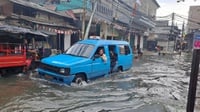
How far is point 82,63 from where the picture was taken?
10562 mm

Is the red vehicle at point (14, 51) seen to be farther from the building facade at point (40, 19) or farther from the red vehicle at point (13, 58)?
the building facade at point (40, 19)

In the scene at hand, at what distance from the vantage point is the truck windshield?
11534 millimetres

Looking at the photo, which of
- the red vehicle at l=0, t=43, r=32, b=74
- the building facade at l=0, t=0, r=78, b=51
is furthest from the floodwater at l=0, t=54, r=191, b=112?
the building facade at l=0, t=0, r=78, b=51

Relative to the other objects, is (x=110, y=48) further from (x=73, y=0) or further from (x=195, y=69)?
(x=73, y=0)

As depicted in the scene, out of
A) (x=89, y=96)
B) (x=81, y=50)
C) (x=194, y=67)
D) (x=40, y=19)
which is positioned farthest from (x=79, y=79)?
(x=40, y=19)

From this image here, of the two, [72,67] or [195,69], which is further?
[72,67]

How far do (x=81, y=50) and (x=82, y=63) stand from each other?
54.6 inches

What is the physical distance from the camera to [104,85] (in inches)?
448

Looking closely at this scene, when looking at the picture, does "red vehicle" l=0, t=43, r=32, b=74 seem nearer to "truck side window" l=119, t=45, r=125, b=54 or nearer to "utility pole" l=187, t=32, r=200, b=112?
"truck side window" l=119, t=45, r=125, b=54

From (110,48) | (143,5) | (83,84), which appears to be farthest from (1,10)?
(143,5)

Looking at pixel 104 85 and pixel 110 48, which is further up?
pixel 110 48

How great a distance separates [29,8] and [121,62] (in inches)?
388

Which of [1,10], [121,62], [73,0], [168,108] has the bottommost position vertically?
[168,108]

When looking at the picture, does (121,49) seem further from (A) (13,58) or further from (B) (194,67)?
(B) (194,67)
